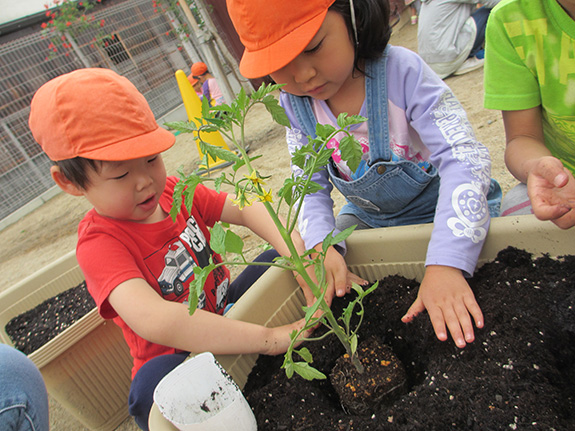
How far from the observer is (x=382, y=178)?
3.76 ft

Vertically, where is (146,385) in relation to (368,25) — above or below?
below

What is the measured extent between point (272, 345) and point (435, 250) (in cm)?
43

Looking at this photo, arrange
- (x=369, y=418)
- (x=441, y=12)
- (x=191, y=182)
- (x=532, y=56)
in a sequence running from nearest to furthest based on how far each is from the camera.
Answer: (x=191, y=182), (x=369, y=418), (x=532, y=56), (x=441, y=12)

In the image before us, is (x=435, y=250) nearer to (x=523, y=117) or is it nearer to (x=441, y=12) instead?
(x=523, y=117)

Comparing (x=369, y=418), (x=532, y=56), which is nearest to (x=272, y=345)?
(x=369, y=418)

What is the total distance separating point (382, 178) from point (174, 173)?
3.79 m

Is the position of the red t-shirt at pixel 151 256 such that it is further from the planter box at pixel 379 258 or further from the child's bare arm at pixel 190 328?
the planter box at pixel 379 258

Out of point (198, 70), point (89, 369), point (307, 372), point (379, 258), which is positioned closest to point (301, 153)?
point (307, 372)

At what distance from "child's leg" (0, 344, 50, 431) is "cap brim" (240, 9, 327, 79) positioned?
81cm

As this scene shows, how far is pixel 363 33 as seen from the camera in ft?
3.27

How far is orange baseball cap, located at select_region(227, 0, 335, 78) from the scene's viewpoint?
33.2 inches

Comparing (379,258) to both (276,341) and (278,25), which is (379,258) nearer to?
(276,341)

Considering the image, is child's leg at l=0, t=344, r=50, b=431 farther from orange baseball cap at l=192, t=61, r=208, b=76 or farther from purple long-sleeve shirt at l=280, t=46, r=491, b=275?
orange baseball cap at l=192, t=61, r=208, b=76

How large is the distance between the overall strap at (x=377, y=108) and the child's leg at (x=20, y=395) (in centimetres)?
100
